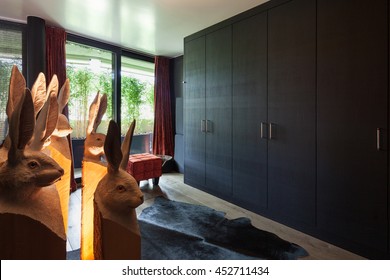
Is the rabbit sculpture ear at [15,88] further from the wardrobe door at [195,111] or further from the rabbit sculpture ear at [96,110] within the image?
the wardrobe door at [195,111]

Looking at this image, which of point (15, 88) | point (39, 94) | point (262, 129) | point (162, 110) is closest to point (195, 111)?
point (262, 129)

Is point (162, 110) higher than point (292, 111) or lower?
higher

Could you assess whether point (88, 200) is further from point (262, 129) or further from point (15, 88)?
point (262, 129)

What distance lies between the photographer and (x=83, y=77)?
156 inches

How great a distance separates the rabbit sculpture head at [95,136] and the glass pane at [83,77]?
263 cm

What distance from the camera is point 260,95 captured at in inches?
110

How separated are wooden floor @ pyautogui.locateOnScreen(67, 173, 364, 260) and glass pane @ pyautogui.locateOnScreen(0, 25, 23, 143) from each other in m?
1.37

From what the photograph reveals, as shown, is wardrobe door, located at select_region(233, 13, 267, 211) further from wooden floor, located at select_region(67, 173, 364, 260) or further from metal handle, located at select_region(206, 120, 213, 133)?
metal handle, located at select_region(206, 120, 213, 133)

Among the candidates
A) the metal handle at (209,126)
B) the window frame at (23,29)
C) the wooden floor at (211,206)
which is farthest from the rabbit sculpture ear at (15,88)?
the window frame at (23,29)

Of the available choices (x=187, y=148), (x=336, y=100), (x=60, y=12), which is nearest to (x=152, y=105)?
(x=187, y=148)

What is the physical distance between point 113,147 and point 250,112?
231 centimetres

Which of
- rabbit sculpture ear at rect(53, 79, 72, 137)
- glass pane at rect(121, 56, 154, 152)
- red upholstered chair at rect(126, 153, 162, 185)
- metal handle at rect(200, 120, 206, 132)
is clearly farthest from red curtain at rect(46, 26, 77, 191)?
rabbit sculpture ear at rect(53, 79, 72, 137)

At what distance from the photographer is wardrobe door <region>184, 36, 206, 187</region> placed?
3.64 metres

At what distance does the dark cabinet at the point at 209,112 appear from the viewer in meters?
3.25
